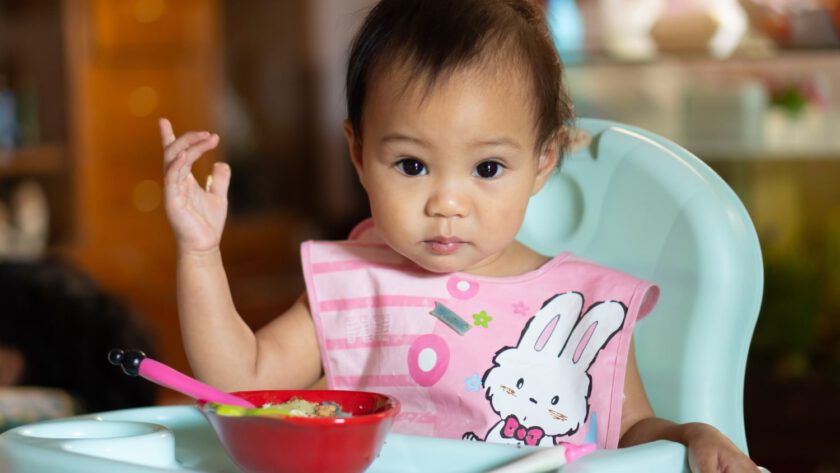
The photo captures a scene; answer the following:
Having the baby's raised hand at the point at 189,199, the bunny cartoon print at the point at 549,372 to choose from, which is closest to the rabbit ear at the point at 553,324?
the bunny cartoon print at the point at 549,372

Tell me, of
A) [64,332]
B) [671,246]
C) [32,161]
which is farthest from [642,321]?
[32,161]

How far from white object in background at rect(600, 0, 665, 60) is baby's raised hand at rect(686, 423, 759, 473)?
178cm

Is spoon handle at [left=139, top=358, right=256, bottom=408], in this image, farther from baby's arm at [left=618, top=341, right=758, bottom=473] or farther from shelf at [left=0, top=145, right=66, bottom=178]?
shelf at [left=0, top=145, right=66, bottom=178]

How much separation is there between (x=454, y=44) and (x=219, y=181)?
204mm

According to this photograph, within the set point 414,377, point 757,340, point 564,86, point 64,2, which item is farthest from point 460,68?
point 64,2

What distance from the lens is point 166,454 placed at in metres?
0.73

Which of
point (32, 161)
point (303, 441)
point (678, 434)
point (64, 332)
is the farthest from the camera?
point (32, 161)

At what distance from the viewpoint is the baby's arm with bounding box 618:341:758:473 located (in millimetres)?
745

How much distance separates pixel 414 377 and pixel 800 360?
5.79 feet

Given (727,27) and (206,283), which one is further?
(727,27)

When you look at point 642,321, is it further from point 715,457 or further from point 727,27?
point 727,27

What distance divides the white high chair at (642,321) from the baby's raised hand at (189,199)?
12cm

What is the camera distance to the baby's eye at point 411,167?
2.80 ft

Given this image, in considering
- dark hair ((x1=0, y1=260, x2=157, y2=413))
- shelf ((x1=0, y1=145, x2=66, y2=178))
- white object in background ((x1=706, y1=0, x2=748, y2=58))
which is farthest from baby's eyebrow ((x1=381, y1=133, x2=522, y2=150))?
shelf ((x1=0, y1=145, x2=66, y2=178))
